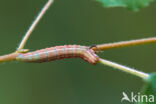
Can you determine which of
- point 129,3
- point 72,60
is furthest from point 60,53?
point 72,60

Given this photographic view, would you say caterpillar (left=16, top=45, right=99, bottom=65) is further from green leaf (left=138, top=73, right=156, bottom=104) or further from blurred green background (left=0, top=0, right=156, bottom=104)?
blurred green background (left=0, top=0, right=156, bottom=104)

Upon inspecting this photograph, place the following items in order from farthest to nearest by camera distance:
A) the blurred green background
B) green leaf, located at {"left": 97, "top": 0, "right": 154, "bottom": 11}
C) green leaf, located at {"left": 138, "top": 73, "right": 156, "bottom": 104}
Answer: the blurred green background < green leaf, located at {"left": 97, "top": 0, "right": 154, "bottom": 11} < green leaf, located at {"left": 138, "top": 73, "right": 156, "bottom": 104}

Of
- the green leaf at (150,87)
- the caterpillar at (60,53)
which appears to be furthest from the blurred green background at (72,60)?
the green leaf at (150,87)

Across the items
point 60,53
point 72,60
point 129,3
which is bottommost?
point 60,53

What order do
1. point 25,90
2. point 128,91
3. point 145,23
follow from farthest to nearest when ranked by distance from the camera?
point 145,23 < point 25,90 < point 128,91

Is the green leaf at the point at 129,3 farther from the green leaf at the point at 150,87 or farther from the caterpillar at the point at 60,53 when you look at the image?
the green leaf at the point at 150,87

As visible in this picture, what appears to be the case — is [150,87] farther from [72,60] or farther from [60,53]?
[72,60]

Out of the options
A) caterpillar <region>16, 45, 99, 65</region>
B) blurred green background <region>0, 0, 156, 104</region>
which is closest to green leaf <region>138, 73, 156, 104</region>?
caterpillar <region>16, 45, 99, 65</region>

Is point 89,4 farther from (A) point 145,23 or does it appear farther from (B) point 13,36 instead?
(B) point 13,36

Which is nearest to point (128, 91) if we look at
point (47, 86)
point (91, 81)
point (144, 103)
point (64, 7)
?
A: point (91, 81)
